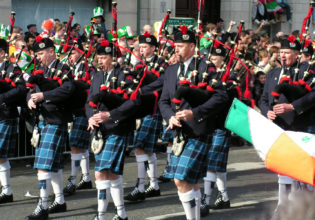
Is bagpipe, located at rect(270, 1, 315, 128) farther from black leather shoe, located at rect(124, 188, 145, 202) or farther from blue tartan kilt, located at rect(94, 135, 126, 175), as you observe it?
black leather shoe, located at rect(124, 188, 145, 202)

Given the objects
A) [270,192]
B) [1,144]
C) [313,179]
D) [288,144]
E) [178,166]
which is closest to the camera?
[313,179]

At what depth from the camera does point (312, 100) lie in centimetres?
607

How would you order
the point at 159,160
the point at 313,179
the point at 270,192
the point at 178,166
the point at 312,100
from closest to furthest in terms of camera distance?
the point at 313,179 → the point at 178,166 → the point at 312,100 → the point at 270,192 → the point at 159,160

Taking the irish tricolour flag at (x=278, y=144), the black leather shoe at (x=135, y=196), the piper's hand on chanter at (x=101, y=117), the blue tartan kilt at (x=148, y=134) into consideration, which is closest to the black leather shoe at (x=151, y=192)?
the black leather shoe at (x=135, y=196)

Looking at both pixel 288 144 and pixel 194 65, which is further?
pixel 194 65

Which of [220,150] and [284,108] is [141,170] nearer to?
[220,150]

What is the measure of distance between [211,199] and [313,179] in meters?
5.01

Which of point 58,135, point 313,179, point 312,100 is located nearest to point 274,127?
point 313,179

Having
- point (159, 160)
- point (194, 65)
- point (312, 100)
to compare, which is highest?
point (194, 65)

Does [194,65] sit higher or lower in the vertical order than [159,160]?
higher

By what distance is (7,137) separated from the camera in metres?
7.00

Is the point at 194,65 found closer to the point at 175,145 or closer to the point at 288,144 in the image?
the point at 175,145

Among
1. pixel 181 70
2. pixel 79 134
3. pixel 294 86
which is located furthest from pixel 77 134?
pixel 294 86

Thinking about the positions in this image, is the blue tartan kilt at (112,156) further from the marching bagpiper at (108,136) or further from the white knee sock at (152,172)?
the white knee sock at (152,172)
